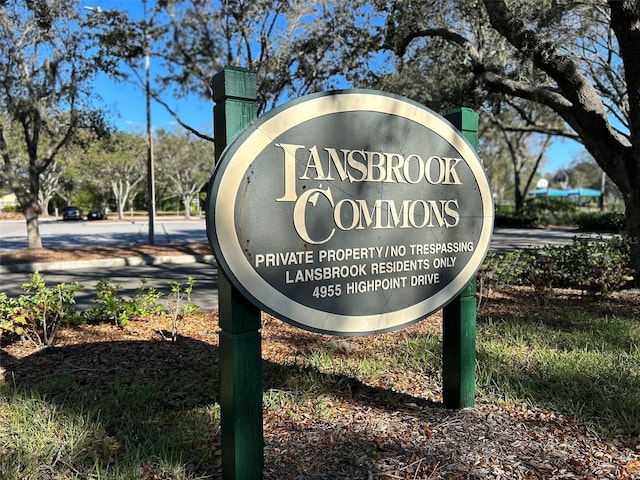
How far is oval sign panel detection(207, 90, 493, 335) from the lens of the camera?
2186mm

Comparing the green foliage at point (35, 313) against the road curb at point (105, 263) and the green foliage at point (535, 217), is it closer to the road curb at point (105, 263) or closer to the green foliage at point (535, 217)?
the road curb at point (105, 263)

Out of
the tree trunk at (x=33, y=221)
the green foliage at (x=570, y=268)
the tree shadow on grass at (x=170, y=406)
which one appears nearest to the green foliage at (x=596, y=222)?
the green foliage at (x=570, y=268)

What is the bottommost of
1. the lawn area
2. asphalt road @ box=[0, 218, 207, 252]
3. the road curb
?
the lawn area

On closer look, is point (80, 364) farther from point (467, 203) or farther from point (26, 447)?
point (467, 203)

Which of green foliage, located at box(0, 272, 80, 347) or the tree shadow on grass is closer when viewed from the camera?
the tree shadow on grass

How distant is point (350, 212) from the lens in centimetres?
258

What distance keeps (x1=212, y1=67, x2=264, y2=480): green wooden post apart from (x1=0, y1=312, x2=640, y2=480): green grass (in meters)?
0.34

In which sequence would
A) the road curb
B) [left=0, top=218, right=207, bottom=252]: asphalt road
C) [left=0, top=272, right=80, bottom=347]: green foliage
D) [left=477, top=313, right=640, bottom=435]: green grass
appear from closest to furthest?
[left=477, top=313, right=640, bottom=435]: green grass < [left=0, top=272, right=80, bottom=347]: green foliage < the road curb < [left=0, top=218, right=207, bottom=252]: asphalt road

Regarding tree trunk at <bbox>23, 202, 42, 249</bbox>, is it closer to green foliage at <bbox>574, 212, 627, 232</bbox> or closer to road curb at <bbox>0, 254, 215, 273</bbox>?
road curb at <bbox>0, 254, 215, 273</bbox>

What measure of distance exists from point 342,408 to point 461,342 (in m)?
0.90

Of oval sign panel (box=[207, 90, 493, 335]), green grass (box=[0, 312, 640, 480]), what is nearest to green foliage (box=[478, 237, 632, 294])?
green grass (box=[0, 312, 640, 480])

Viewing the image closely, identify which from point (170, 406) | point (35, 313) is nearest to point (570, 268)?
point (170, 406)

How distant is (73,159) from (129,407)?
46773 mm

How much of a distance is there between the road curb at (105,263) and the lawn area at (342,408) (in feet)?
25.3
